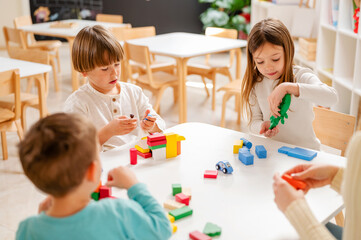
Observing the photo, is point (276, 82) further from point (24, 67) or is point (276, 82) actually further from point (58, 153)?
point (24, 67)

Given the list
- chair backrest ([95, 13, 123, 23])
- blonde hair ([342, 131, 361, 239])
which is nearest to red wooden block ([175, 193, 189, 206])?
blonde hair ([342, 131, 361, 239])

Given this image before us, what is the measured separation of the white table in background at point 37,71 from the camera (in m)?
3.19

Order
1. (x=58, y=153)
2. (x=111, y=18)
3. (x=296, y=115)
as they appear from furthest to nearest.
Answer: (x=111, y=18) → (x=296, y=115) → (x=58, y=153)

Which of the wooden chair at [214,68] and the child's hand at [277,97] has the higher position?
the child's hand at [277,97]

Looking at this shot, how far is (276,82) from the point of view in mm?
2025

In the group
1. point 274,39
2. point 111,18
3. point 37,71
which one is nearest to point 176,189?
point 274,39

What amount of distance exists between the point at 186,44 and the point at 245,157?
9.19 feet

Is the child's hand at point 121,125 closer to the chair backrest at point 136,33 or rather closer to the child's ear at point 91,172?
the child's ear at point 91,172

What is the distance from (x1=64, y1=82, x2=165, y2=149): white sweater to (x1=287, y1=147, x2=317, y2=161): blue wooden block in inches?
23.6

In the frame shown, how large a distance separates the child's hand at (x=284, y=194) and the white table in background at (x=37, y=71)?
8.07ft

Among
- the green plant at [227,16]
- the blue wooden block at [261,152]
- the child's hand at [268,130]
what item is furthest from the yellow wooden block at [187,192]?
the green plant at [227,16]

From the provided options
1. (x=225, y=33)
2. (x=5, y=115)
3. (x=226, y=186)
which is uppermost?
(x=225, y=33)

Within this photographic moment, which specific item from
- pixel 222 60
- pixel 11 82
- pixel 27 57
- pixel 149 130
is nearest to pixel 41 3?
pixel 222 60

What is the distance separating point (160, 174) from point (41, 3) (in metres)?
6.58
